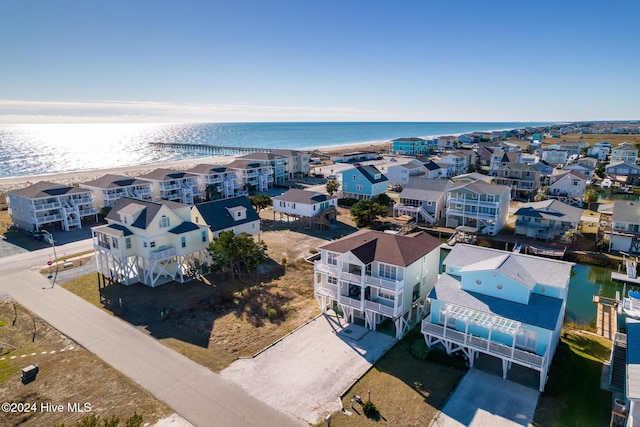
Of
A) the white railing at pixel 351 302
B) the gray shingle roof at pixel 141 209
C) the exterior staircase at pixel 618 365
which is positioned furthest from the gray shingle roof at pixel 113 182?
the exterior staircase at pixel 618 365

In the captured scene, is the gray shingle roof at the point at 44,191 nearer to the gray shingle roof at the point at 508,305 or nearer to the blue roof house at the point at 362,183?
the blue roof house at the point at 362,183

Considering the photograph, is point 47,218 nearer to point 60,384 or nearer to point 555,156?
point 60,384

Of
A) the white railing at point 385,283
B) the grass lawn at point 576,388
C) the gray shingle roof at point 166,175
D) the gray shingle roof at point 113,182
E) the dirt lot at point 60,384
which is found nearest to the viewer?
the grass lawn at point 576,388

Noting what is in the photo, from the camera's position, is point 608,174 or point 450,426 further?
point 608,174

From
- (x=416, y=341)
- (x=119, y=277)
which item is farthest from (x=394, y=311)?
(x=119, y=277)

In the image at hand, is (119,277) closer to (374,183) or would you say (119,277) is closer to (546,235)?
(374,183)

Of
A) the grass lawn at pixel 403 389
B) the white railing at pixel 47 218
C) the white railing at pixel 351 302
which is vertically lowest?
the grass lawn at pixel 403 389
